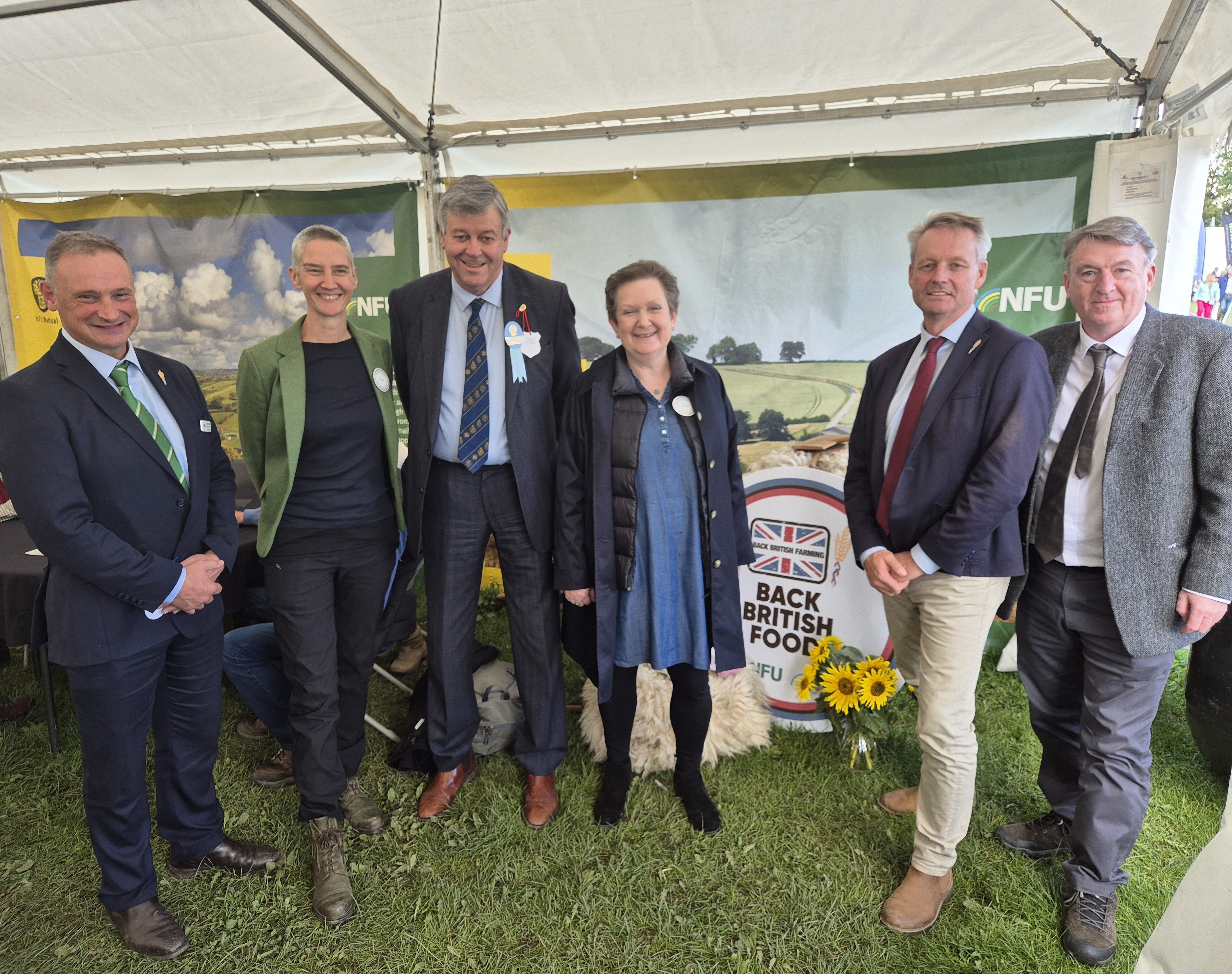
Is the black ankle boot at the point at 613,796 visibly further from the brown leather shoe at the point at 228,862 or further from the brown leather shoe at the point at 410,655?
the brown leather shoe at the point at 410,655

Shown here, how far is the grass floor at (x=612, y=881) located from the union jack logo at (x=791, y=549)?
30.3 inches

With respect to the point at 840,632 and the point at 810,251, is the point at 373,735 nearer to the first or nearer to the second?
the point at 840,632

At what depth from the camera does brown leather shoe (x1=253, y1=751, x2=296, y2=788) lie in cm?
274

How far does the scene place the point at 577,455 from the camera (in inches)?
88.7

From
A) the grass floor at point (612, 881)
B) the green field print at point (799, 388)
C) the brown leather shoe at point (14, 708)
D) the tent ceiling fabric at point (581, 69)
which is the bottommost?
the grass floor at point (612, 881)

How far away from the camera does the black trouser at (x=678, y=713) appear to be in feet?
7.75

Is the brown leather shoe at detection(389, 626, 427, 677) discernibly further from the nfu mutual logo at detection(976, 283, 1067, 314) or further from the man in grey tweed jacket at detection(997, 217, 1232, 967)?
the nfu mutual logo at detection(976, 283, 1067, 314)

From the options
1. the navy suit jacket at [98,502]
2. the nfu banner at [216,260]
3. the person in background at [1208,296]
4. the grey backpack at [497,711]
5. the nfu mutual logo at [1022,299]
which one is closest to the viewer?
the navy suit jacket at [98,502]

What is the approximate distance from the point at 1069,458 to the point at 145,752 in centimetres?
276

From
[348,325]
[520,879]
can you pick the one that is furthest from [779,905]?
[348,325]

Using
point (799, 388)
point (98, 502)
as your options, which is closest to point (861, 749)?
point (799, 388)

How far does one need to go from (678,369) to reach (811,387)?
1.82 metres

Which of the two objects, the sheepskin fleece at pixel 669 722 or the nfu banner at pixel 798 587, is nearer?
the sheepskin fleece at pixel 669 722

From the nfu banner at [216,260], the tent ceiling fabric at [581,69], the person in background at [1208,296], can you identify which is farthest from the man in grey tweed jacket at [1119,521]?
the nfu banner at [216,260]
